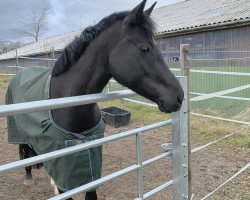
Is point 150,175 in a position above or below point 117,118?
below

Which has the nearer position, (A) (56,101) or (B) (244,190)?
(A) (56,101)

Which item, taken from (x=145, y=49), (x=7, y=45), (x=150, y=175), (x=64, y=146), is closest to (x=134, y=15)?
(x=145, y=49)

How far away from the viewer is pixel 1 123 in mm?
6934

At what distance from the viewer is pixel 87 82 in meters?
2.35

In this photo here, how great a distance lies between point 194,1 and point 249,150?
17.9m

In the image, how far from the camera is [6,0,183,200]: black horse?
2014 mm

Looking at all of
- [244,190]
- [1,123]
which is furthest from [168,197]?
[1,123]

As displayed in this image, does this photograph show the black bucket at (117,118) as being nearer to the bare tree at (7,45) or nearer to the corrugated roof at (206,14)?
the corrugated roof at (206,14)

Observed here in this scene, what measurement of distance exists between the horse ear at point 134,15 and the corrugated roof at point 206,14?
9203 mm

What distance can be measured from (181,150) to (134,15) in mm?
1066

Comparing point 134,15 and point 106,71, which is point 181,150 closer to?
point 106,71

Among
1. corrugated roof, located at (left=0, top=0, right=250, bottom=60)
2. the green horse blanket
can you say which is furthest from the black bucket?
corrugated roof, located at (left=0, top=0, right=250, bottom=60)

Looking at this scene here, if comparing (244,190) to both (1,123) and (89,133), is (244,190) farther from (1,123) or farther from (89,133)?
A: (1,123)

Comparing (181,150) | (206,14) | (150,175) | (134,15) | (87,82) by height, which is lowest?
(150,175)
